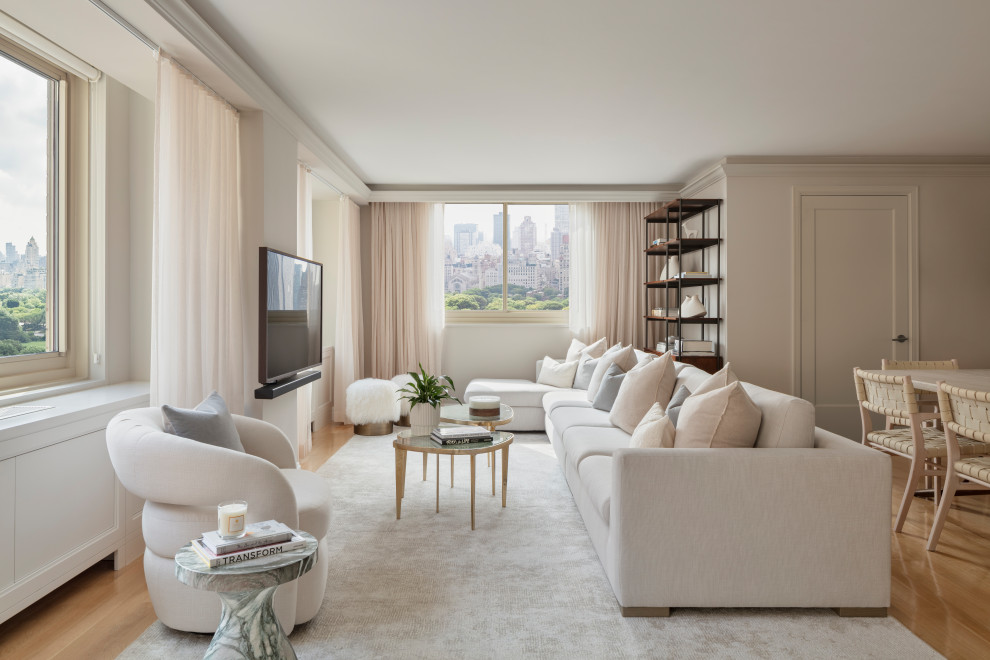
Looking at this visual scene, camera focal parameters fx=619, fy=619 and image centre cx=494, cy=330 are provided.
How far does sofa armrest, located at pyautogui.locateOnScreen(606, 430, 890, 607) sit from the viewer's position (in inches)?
89.8

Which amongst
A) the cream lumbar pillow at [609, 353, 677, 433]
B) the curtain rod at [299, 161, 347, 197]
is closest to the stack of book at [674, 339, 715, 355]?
the cream lumbar pillow at [609, 353, 677, 433]

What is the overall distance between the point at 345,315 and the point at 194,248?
3.18 meters

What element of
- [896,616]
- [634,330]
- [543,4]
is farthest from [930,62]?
[634,330]

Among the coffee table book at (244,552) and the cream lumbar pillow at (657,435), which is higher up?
the cream lumbar pillow at (657,435)

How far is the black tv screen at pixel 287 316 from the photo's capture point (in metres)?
3.51

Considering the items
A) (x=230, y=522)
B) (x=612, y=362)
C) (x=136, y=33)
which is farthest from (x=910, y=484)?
(x=136, y=33)

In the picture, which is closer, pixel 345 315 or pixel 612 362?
pixel 612 362

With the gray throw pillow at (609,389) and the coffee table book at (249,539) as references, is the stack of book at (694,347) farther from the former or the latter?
the coffee table book at (249,539)

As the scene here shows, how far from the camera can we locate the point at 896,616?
7.57ft

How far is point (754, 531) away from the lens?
2.28 metres

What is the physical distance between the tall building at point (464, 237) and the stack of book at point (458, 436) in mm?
3922

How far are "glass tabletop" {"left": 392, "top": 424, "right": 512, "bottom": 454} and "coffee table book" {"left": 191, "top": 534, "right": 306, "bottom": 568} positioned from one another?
1452 millimetres

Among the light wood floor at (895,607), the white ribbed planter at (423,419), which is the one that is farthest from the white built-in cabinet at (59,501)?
the white ribbed planter at (423,419)

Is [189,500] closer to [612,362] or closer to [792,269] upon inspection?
[612,362]
